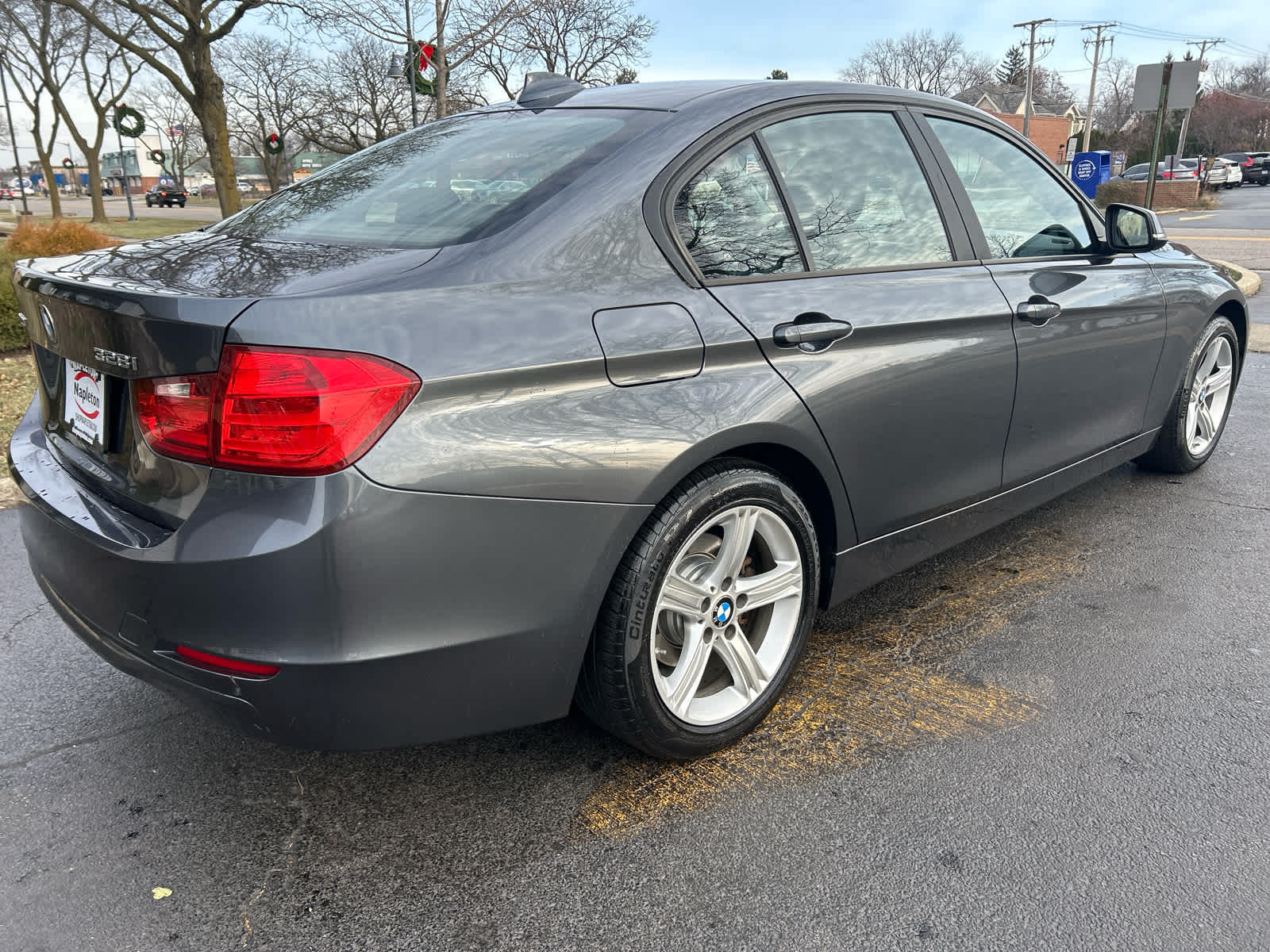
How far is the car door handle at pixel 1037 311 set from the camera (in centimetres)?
299

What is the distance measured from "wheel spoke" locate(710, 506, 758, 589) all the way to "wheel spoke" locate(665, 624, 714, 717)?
0.14 metres

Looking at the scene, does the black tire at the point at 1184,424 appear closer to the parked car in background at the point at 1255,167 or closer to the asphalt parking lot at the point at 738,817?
the asphalt parking lot at the point at 738,817

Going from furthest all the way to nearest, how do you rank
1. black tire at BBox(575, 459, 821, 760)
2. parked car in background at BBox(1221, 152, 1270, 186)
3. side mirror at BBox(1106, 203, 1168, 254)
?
parked car in background at BBox(1221, 152, 1270, 186)
side mirror at BBox(1106, 203, 1168, 254)
black tire at BBox(575, 459, 821, 760)

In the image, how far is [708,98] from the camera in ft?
8.10

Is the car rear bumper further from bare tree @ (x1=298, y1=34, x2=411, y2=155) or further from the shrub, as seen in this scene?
bare tree @ (x1=298, y1=34, x2=411, y2=155)

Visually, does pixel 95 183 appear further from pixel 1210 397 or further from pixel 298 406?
pixel 298 406

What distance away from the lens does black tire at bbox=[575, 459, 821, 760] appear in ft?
6.84

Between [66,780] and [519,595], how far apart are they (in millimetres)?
1357

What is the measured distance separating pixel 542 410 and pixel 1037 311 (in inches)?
74.9

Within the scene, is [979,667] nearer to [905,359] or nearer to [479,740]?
[905,359]

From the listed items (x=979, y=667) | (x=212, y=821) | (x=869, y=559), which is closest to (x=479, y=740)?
(x=212, y=821)

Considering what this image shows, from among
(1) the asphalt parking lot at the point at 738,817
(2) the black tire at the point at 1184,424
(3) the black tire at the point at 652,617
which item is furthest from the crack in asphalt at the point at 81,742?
(2) the black tire at the point at 1184,424

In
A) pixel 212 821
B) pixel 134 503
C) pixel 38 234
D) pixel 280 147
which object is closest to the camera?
pixel 134 503

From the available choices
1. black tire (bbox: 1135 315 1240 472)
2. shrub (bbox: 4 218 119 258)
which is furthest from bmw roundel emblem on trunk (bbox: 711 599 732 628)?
shrub (bbox: 4 218 119 258)
